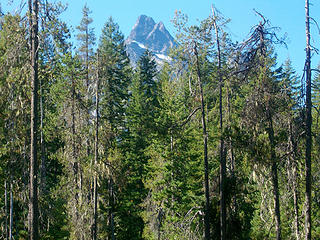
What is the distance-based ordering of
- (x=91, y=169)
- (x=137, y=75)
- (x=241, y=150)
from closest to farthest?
1. (x=241, y=150)
2. (x=91, y=169)
3. (x=137, y=75)

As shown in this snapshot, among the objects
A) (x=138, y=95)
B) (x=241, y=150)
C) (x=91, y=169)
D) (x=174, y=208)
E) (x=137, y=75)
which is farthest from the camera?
(x=137, y=75)

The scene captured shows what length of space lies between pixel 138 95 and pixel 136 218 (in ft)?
33.3

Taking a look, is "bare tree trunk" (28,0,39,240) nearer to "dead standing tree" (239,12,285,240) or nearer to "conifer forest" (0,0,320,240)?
"conifer forest" (0,0,320,240)

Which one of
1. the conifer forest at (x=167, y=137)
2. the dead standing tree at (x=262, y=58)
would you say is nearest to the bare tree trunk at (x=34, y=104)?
the conifer forest at (x=167, y=137)

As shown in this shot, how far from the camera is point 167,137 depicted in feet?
51.5

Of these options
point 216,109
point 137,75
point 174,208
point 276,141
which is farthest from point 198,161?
point 137,75

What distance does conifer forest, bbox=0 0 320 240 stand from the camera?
347 inches

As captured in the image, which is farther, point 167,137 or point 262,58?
point 167,137

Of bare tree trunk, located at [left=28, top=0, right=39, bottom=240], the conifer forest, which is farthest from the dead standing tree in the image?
bare tree trunk, located at [left=28, top=0, right=39, bottom=240]

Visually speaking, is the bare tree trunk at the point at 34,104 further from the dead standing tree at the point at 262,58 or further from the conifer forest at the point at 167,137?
the dead standing tree at the point at 262,58

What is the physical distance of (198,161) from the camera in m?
21.0

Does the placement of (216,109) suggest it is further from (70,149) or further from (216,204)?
(70,149)

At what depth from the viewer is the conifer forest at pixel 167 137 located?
8805 mm

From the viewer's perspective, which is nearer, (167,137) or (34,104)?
(34,104)
